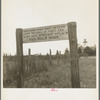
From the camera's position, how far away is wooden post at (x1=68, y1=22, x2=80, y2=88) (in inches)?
40.8

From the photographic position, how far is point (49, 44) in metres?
1.10

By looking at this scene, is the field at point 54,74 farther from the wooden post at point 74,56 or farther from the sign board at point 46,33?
the sign board at point 46,33

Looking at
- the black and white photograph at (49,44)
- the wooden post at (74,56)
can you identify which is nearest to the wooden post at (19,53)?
the black and white photograph at (49,44)

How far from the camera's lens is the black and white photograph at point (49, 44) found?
1023 mm

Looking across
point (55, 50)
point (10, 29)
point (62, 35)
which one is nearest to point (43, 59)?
point (55, 50)

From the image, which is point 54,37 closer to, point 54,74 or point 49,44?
point 49,44

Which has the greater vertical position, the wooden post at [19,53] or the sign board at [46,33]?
the sign board at [46,33]

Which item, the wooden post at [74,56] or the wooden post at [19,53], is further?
the wooden post at [19,53]

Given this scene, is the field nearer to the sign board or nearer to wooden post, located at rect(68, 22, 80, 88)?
wooden post, located at rect(68, 22, 80, 88)

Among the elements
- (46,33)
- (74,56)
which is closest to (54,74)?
(74,56)

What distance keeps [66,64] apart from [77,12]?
15.0 inches

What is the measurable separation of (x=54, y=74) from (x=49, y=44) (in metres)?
0.22

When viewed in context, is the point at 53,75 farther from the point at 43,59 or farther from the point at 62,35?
the point at 62,35

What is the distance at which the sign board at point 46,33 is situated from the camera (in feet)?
3.52
